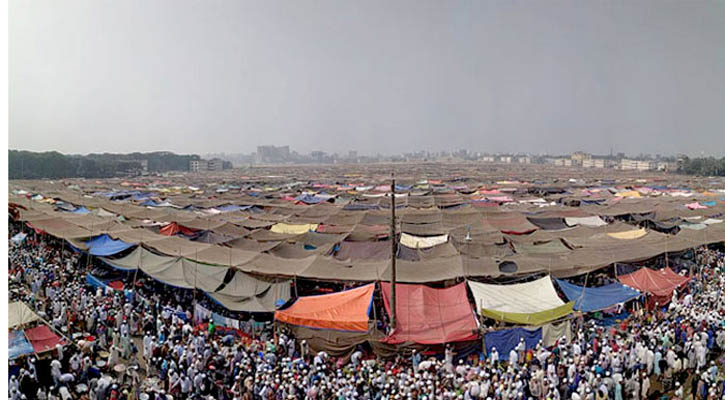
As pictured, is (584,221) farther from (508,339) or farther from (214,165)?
(214,165)

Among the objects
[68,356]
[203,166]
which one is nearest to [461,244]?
[68,356]

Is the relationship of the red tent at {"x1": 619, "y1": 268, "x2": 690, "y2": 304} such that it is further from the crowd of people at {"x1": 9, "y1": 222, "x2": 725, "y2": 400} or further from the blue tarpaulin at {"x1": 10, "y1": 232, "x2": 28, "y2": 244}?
the blue tarpaulin at {"x1": 10, "y1": 232, "x2": 28, "y2": 244}

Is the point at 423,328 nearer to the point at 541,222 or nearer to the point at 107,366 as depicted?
the point at 107,366

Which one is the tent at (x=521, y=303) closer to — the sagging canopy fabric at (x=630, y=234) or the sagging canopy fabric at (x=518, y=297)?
the sagging canopy fabric at (x=518, y=297)

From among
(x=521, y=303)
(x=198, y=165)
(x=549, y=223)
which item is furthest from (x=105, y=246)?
(x=198, y=165)

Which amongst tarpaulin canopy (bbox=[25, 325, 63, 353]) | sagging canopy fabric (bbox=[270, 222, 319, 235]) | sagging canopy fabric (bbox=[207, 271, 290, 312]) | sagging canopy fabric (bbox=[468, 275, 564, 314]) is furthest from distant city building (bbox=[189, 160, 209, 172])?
sagging canopy fabric (bbox=[468, 275, 564, 314])

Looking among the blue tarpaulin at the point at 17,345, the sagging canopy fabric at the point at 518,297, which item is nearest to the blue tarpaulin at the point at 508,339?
the sagging canopy fabric at the point at 518,297
